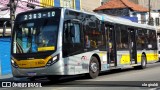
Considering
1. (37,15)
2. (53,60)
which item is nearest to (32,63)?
(53,60)

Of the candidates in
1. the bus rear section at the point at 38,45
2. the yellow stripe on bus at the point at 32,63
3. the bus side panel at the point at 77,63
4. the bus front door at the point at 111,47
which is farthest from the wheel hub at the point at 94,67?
the yellow stripe on bus at the point at 32,63

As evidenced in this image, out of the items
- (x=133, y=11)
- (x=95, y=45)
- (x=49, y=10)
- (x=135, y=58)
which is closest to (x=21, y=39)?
(x=49, y=10)

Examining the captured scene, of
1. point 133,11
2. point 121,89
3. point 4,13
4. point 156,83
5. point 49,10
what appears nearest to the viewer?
point 121,89

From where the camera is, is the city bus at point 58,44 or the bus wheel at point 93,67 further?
the bus wheel at point 93,67

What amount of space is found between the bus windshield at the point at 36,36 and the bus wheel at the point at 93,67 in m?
2.79

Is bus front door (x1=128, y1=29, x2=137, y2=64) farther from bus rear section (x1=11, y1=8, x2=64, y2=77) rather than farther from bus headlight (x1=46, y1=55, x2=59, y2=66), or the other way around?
bus headlight (x1=46, y1=55, x2=59, y2=66)

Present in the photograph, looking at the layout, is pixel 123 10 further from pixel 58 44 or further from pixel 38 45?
pixel 58 44

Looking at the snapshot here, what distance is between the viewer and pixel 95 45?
17.9 meters

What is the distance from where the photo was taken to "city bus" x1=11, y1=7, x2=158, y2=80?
15.1 metres

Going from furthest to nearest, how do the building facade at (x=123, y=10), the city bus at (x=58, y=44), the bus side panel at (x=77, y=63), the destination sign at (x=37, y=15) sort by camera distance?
the building facade at (x=123, y=10), the destination sign at (x=37, y=15), the bus side panel at (x=77, y=63), the city bus at (x=58, y=44)

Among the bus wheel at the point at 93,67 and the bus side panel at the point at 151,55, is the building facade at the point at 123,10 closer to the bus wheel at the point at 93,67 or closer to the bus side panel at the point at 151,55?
the bus side panel at the point at 151,55

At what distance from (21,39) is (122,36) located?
7072 mm

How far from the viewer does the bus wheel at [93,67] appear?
17.2 m

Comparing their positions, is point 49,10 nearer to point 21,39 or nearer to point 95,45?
point 21,39
